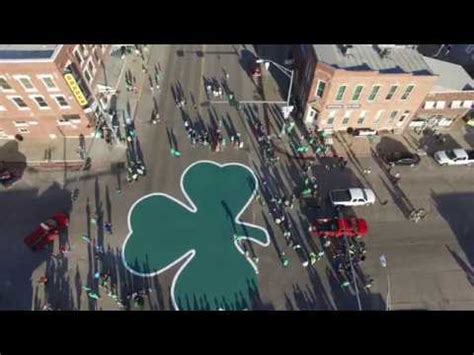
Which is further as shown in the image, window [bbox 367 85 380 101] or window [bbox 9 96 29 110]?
window [bbox 367 85 380 101]

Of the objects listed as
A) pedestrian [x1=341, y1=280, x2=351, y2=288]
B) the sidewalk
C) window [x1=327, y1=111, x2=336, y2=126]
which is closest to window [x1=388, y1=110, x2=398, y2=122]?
window [x1=327, y1=111, x2=336, y2=126]

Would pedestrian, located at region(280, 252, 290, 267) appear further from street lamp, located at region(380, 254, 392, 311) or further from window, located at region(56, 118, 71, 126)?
window, located at region(56, 118, 71, 126)

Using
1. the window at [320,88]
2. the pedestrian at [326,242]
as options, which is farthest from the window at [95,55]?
the pedestrian at [326,242]

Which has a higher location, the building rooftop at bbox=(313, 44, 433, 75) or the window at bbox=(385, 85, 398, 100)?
the building rooftop at bbox=(313, 44, 433, 75)

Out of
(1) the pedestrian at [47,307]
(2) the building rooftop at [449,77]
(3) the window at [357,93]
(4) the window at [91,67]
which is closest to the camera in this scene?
(1) the pedestrian at [47,307]

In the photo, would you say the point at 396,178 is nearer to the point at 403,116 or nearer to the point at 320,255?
the point at 403,116

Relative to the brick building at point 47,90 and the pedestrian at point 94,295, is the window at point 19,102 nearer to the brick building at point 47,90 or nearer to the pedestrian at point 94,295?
the brick building at point 47,90
